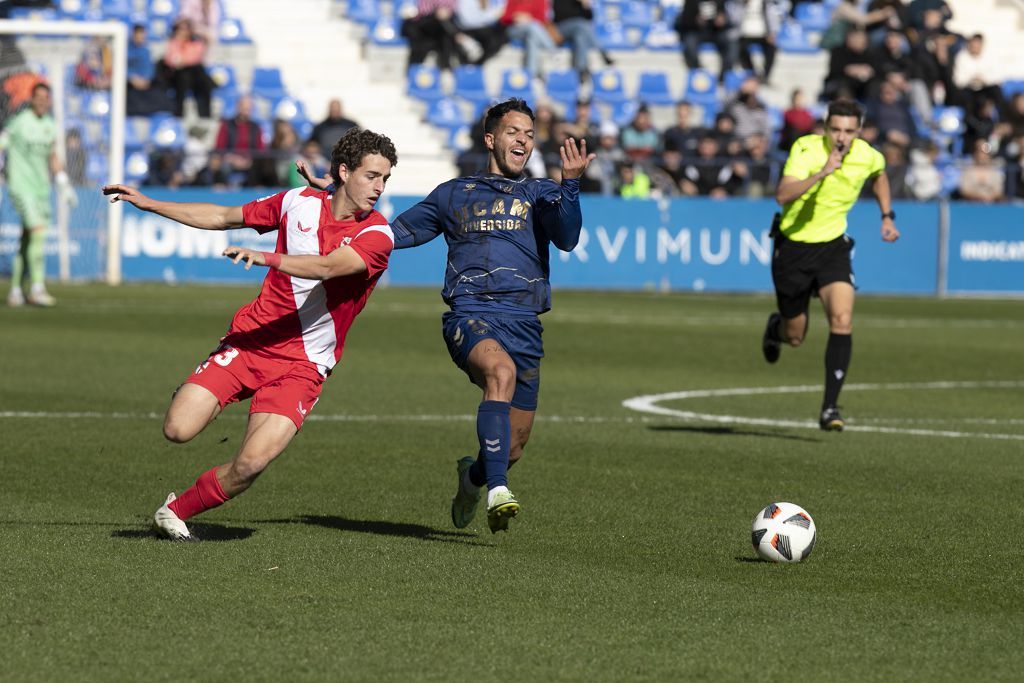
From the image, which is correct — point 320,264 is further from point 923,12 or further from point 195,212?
point 923,12

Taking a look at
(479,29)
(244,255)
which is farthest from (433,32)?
(244,255)

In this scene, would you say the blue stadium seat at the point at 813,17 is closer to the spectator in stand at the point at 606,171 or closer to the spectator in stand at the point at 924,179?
the spectator in stand at the point at 924,179

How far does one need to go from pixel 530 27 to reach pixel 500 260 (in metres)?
23.1

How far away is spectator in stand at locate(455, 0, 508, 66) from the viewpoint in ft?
98.3

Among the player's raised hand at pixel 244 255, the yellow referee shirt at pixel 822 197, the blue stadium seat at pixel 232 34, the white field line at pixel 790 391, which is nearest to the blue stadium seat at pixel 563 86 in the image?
the blue stadium seat at pixel 232 34

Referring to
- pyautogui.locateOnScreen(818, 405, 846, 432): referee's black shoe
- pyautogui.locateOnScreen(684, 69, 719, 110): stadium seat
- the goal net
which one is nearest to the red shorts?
pyautogui.locateOnScreen(818, 405, 846, 432): referee's black shoe

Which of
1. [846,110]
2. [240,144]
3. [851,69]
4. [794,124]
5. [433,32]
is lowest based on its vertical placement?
[240,144]

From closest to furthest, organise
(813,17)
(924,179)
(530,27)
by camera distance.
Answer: (924,179), (530,27), (813,17)

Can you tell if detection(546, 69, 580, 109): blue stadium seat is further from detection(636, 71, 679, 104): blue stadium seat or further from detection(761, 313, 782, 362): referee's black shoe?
detection(761, 313, 782, 362): referee's black shoe

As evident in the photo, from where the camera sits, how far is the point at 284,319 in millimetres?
6930

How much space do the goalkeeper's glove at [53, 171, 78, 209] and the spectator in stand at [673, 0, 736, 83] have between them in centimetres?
1118

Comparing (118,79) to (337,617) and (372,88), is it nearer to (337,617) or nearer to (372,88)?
(372,88)

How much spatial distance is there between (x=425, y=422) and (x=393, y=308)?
32.9 feet

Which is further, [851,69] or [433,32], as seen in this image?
[433,32]
